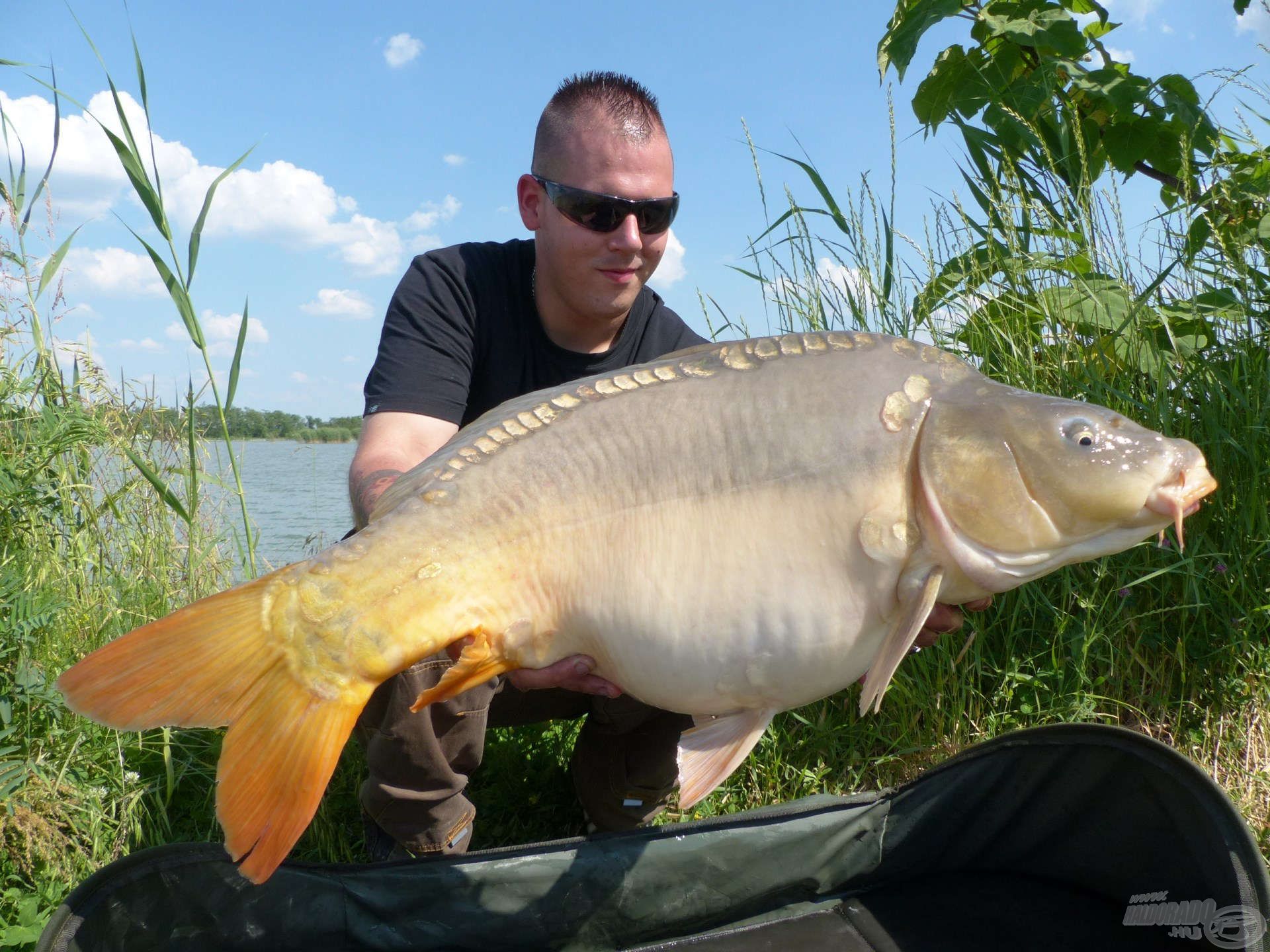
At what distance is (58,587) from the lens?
2.42m

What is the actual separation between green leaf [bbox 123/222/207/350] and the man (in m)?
0.45

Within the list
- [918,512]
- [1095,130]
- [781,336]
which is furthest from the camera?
[1095,130]

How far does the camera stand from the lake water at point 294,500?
3.48 meters

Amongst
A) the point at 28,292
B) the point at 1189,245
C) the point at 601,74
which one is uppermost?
the point at 601,74

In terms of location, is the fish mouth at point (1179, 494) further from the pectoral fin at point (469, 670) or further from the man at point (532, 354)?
the man at point (532, 354)

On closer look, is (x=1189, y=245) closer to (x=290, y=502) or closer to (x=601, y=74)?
(x=601, y=74)

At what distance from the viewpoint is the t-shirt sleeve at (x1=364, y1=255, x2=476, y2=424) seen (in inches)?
79.4

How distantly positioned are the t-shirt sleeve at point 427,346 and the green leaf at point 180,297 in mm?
444

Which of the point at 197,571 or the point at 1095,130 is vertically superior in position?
the point at 1095,130

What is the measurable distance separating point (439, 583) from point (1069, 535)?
0.84 metres

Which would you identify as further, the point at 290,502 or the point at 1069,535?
the point at 290,502

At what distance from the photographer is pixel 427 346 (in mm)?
2094

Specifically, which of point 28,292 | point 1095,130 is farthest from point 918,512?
point 28,292

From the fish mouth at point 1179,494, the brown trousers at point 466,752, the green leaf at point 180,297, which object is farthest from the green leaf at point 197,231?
the fish mouth at point 1179,494
